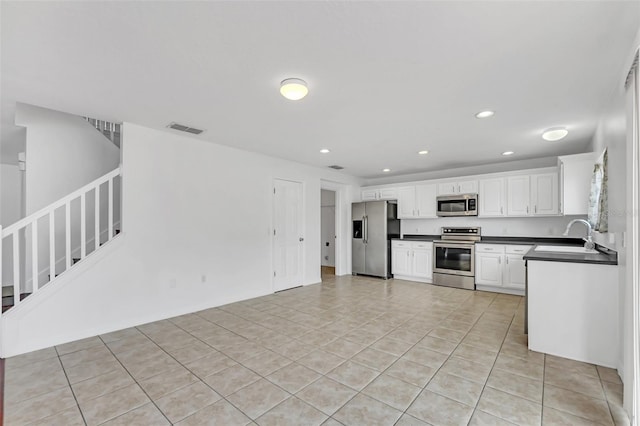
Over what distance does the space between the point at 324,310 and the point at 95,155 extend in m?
4.37

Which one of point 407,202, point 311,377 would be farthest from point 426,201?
point 311,377

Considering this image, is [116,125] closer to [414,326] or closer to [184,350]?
[184,350]

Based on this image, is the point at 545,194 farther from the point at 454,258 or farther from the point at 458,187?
the point at 454,258

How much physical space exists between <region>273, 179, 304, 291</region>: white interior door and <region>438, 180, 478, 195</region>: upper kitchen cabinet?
311 centimetres

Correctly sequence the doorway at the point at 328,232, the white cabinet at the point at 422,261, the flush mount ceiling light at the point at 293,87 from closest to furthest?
the flush mount ceiling light at the point at 293,87 < the white cabinet at the point at 422,261 < the doorway at the point at 328,232

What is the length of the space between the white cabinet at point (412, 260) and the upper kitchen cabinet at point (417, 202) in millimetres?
683

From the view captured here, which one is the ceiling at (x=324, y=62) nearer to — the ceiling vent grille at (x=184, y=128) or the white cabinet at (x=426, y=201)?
the ceiling vent grille at (x=184, y=128)

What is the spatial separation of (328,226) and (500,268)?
14.3 ft

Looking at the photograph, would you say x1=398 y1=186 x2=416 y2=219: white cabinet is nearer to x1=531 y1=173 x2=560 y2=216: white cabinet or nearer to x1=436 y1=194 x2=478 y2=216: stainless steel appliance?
x1=436 y1=194 x2=478 y2=216: stainless steel appliance

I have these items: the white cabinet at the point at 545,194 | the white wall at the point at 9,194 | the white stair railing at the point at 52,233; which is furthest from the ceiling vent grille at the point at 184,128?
the white cabinet at the point at 545,194

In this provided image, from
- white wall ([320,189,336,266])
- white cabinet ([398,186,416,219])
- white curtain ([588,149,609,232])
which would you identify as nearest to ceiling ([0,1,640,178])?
white curtain ([588,149,609,232])

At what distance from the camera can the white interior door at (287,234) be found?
17.8 ft

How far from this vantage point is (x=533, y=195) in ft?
17.1

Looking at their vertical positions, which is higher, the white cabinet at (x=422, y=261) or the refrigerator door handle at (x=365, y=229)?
the refrigerator door handle at (x=365, y=229)
